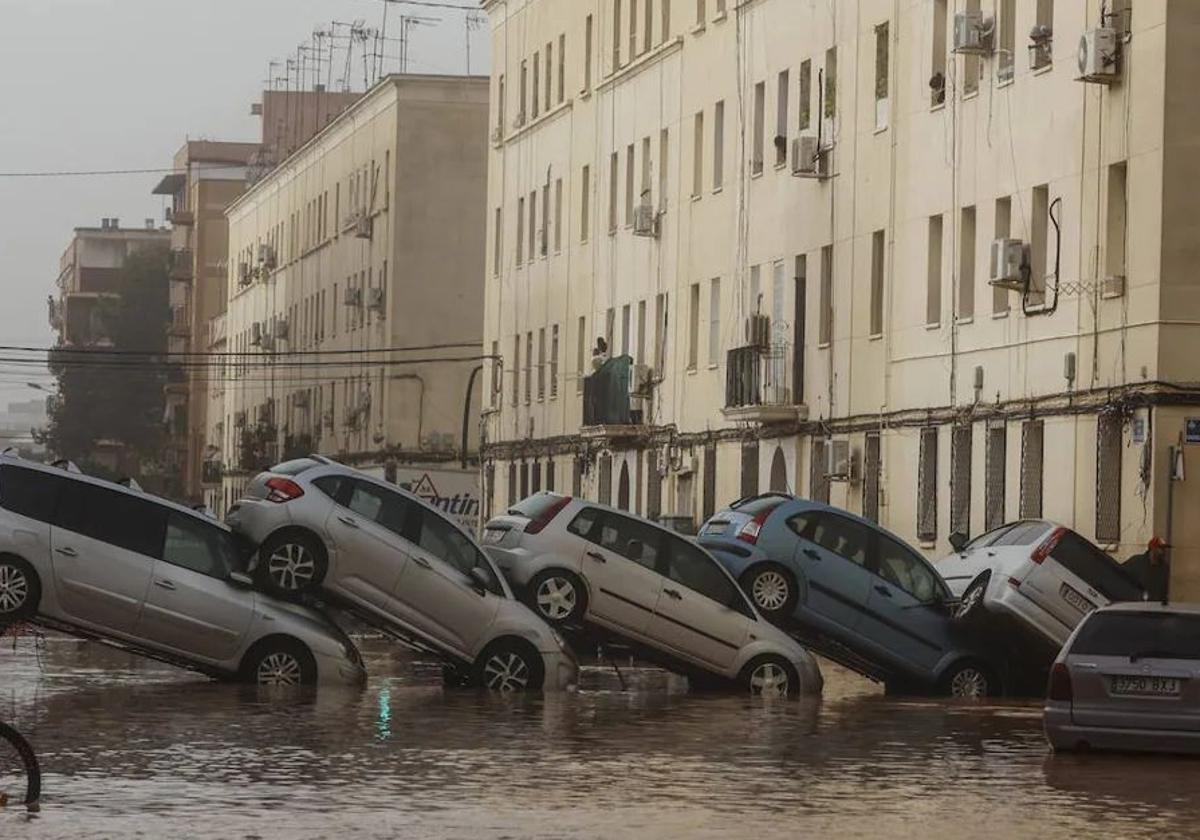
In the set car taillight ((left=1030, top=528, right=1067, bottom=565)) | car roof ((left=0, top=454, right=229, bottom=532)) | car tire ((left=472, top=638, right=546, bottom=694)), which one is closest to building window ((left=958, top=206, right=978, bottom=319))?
car taillight ((left=1030, top=528, right=1067, bottom=565))

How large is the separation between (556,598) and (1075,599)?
6020mm

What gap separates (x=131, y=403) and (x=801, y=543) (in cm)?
13681

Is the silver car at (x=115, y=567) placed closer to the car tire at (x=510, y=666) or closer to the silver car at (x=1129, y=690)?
the car tire at (x=510, y=666)

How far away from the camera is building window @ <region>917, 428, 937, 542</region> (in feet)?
140

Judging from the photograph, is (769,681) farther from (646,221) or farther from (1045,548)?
(646,221)

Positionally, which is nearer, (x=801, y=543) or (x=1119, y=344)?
(x=801, y=543)

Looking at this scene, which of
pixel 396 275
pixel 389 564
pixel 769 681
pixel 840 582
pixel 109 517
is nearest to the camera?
pixel 109 517

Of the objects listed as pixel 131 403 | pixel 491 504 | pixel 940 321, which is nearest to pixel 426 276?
pixel 491 504

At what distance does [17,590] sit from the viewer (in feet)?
85.8

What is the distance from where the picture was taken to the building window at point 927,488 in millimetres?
42781

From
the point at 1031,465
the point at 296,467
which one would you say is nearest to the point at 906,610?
the point at 296,467

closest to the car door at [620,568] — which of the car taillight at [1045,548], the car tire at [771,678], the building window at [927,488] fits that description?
the car tire at [771,678]

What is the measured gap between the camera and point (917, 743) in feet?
76.4

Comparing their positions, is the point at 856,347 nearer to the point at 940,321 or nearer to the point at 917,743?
the point at 940,321
